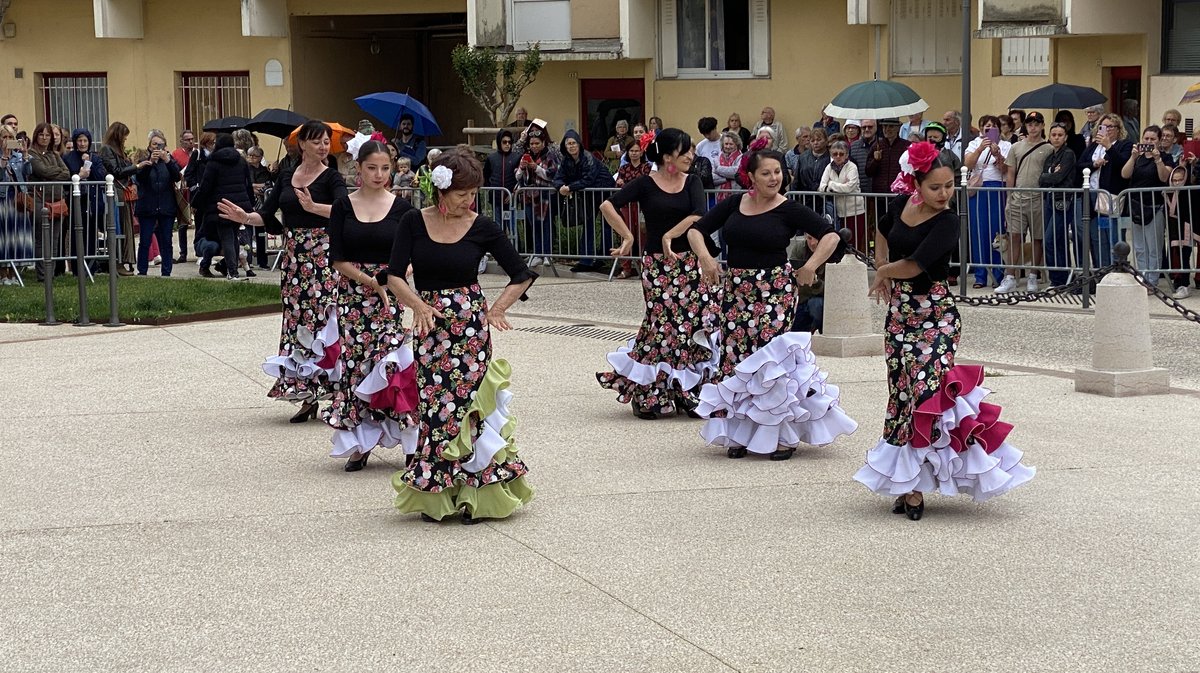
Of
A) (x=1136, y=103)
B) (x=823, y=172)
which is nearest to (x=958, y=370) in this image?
(x=823, y=172)

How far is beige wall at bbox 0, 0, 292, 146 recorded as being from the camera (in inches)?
1224

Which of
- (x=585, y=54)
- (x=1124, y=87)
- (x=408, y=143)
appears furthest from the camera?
(x=585, y=54)

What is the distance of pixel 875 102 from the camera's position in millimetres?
18969

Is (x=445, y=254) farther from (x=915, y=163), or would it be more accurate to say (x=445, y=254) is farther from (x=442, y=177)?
(x=915, y=163)

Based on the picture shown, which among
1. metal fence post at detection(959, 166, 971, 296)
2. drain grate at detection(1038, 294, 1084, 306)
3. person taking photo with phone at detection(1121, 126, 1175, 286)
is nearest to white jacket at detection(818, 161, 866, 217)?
metal fence post at detection(959, 166, 971, 296)

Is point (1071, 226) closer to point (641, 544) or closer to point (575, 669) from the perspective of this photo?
point (641, 544)

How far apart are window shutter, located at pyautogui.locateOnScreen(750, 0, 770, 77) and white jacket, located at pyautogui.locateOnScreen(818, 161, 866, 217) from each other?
8.99m

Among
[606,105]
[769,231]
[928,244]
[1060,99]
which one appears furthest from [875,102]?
[928,244]

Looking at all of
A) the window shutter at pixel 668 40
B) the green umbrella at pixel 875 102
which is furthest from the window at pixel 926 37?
the green umbrella at pixel 875 102

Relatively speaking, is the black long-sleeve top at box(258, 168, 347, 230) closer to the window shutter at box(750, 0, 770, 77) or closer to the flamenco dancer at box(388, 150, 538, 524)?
the flamenco dancer at box(388, 150, 538, 524)

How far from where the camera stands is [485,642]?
6055 mm

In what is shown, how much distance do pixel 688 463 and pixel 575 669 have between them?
3533 mm

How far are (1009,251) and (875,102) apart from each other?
12.0 feet

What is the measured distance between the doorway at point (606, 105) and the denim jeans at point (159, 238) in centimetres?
948
